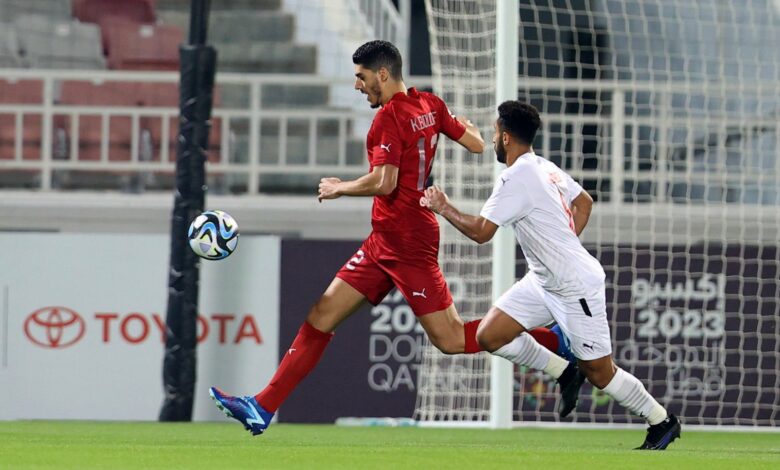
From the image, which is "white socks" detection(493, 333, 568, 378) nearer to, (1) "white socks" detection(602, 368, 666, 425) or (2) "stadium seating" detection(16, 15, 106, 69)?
(1) "white socks" detection(602, 368, 666, 425)

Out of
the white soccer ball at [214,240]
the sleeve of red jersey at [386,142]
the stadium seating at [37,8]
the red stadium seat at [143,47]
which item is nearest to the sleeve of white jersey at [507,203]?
the sleeve of red jersey at [386,142]

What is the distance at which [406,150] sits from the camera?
7773 millimetres

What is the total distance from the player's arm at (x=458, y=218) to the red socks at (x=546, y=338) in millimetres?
894

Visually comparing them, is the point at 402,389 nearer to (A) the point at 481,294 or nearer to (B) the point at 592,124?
(A) the point at 481,294

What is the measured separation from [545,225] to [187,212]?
14.6ft

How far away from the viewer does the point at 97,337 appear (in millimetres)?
11406

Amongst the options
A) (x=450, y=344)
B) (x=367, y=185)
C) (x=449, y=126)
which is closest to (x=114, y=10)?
(x=449, y=126)

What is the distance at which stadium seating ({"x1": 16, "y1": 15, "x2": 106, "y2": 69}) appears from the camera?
16.5 metres

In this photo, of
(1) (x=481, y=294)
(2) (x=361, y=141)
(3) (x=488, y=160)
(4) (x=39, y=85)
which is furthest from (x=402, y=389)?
(4) (x=39, y=85)

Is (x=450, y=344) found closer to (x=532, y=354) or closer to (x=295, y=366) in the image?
(x=532, y=354)

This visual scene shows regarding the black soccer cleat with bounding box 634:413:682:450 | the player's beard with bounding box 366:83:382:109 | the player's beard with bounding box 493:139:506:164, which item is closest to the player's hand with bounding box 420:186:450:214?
the player's beard with bounding box 493:139:506:164

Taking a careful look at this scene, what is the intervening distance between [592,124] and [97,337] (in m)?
5.48

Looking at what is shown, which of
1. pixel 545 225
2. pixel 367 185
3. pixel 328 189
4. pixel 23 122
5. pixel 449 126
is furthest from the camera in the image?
pixel 23 122

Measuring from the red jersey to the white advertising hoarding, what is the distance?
3.71m
